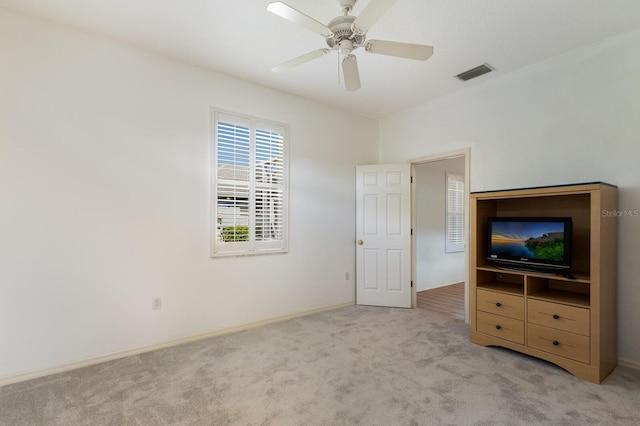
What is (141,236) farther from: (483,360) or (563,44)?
(563,44)

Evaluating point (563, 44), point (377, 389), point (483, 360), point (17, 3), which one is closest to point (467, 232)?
point (483, 360)

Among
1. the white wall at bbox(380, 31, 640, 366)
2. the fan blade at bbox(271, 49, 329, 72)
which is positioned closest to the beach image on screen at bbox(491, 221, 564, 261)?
the white wall at bbox(380, 31, 640, 366)

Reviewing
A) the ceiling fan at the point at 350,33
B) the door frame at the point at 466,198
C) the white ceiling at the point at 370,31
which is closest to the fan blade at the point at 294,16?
the ceiling fan at the point at 350,33

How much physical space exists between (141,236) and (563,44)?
432cm

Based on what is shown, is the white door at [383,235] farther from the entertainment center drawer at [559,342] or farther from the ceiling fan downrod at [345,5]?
the ceiling fan downrod at [345,5]

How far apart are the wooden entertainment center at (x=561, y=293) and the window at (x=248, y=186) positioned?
2.25m

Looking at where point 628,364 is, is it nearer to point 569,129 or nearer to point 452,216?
point 569,129

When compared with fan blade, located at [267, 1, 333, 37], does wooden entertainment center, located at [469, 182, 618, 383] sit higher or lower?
lower

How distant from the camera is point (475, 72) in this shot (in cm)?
329

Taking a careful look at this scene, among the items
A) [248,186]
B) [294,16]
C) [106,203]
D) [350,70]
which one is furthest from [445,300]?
[106,203]

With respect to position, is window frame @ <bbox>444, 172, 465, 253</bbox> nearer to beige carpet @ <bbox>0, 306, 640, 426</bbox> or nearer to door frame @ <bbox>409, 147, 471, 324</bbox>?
door frame @ <bbox>409, 147, 471, 324</bbox>

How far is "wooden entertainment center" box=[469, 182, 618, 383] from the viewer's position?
2.36 meters

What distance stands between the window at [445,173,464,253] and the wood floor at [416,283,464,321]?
829mm

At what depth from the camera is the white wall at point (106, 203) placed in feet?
7.92
